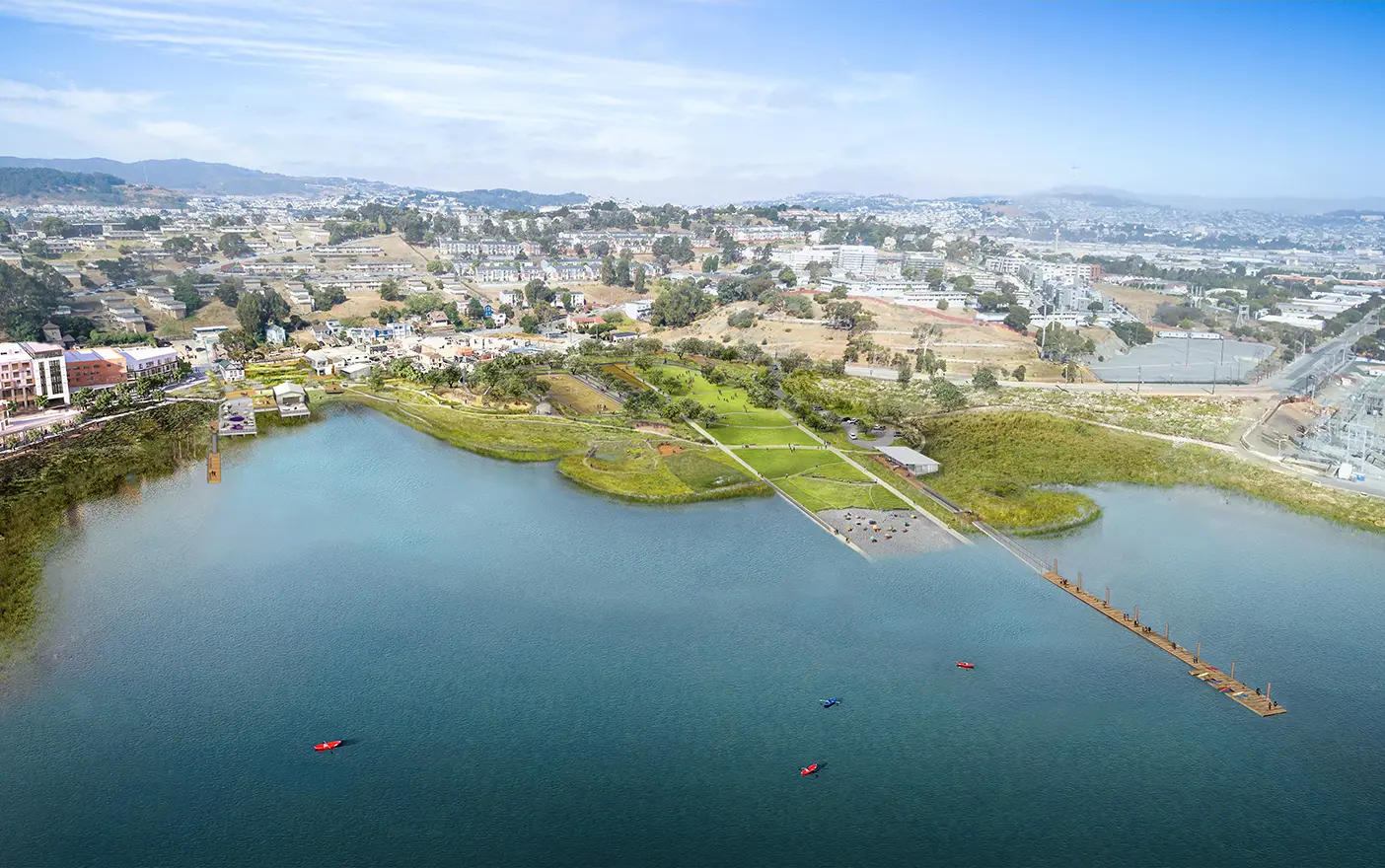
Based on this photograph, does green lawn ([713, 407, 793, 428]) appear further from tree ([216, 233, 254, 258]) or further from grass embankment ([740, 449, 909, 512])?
tree ([216, 233, 254, 258])

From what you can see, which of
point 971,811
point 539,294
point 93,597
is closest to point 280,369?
point 539,294

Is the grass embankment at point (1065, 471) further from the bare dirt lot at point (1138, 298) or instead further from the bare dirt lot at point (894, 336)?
the bare dirt lot at point (1138, 298)

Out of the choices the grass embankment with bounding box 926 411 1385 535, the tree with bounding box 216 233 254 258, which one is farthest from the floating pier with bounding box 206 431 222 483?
the tree with bounding box 216 233 254 258

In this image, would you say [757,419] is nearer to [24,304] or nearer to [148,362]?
[148,362]

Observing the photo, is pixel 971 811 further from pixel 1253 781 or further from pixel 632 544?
pixel 632 544

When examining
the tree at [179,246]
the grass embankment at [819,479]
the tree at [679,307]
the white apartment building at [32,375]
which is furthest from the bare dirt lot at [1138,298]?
the tree at [179,246]

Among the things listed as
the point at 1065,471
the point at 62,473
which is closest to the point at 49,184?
the point at 62,473
